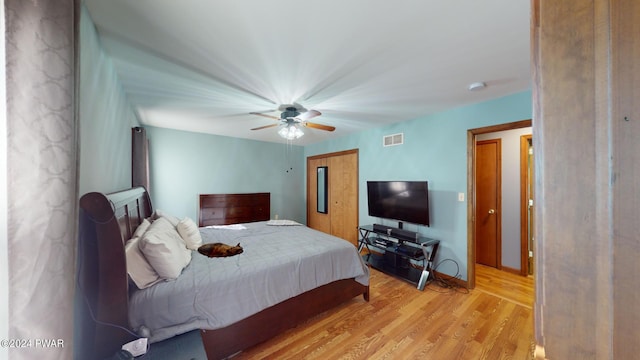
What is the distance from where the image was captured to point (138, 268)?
1471 mm

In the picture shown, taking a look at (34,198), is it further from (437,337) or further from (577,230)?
(437,337)

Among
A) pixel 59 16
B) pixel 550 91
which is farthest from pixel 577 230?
pixel 59 16

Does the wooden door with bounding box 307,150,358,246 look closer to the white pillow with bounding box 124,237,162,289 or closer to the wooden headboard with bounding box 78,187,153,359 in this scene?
the white pillow with bounding box 124,237,162,289

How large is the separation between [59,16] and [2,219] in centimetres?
63

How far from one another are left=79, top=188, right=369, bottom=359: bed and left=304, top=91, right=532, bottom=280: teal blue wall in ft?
4.44

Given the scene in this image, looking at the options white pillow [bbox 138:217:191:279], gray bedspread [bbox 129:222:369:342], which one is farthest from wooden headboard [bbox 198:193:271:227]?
white pillow [bbox 138:217:191:279]

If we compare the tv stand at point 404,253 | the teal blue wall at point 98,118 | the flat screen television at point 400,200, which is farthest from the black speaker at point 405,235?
the teal blue wall at point 98,118

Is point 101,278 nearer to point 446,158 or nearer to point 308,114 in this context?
point 308,114

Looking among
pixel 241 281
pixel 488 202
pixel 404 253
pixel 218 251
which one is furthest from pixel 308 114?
pixel 488 202

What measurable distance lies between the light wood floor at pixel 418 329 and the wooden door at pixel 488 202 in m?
0.74

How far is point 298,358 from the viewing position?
1755 mm

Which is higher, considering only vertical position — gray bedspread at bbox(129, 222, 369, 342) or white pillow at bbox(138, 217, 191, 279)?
white pillow at bbox(138, 217, 191, 279)

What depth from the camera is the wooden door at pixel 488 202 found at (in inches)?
136

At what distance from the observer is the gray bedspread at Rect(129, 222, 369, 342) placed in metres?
Answer: 1.42
